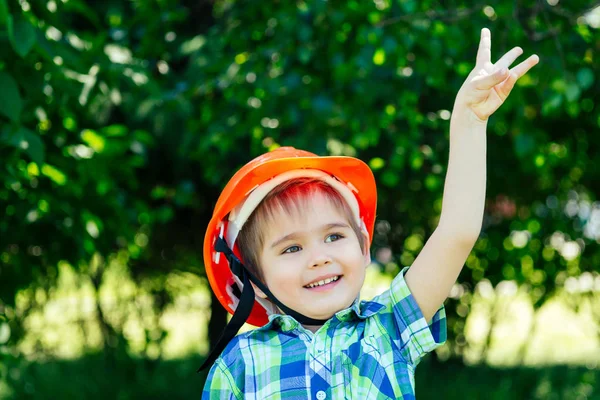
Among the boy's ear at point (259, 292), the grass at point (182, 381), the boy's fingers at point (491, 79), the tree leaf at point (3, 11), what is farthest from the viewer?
the grass at point (182, 381)

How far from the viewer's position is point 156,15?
442cm

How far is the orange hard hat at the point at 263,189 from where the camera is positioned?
6.38ft

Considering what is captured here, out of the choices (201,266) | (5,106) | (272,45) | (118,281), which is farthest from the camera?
(118,281)

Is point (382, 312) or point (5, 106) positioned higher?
point (5, 106)

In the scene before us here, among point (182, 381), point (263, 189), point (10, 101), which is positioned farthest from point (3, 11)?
point (182, 381)

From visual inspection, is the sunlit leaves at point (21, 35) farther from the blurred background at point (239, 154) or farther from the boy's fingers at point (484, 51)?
the boy's fingers at point (484, 51)

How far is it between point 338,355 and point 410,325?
0.17 metres

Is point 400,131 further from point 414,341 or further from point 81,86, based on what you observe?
point 414,341

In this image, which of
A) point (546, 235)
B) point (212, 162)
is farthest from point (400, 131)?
point (546, 235)

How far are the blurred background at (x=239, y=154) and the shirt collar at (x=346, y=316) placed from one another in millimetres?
1211

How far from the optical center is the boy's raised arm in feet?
5.85

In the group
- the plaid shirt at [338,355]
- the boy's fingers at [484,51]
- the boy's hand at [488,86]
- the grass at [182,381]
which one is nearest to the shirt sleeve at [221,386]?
the plaid shirt at [338,355]

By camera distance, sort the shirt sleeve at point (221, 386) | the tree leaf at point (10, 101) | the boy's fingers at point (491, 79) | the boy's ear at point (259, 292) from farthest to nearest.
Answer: the tree leaf at point (10, 101), the boy's ear at point (259, 292), the shirt sleeve at point (221, 386), the boy's fingers at point (491, 79)

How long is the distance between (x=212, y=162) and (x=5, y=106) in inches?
75.6
